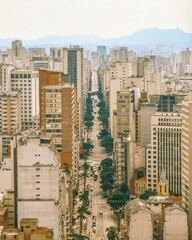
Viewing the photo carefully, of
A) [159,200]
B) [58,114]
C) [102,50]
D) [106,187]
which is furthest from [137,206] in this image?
[102,50]

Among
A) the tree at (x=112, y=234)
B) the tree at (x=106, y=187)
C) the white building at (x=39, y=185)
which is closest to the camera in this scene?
the white building at (x=39, y=185)

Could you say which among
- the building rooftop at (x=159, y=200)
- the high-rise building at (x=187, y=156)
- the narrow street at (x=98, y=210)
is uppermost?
the high-rise building at (x=187, y=156)

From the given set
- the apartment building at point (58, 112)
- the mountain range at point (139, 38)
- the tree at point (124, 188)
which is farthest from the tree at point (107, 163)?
the apartment building at point (58, 112)

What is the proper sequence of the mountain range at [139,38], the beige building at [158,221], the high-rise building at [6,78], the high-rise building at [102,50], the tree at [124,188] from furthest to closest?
1. the high-rise building at [102,50]
2. the high-rise building at [6,78]
3. the mountain range at [139,38]
4. the tree at [124,188]
5. the beige building at [158,221]

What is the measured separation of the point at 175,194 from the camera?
13.2 meters

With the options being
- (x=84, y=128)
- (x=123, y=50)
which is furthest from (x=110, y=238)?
(x=123, y=50)

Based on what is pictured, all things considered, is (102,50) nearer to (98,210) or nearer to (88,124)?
(88,124)

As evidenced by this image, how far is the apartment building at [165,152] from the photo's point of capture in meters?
13.5

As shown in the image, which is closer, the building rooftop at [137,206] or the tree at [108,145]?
the building rooftop at [137,206]

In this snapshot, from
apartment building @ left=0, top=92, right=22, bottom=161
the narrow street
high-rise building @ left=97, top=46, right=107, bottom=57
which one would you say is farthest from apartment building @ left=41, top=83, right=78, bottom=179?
high-rise building @ left=97, top=46, right=107, bottom=57

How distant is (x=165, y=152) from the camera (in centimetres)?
1359

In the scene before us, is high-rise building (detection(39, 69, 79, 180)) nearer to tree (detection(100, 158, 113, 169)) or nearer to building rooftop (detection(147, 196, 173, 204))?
building rooftop (detection(147, 196, 173, 204))

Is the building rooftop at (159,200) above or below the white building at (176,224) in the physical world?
above

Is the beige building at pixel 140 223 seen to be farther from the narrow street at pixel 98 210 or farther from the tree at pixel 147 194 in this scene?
the tree at pixel 147 194
